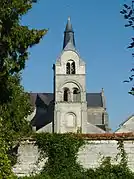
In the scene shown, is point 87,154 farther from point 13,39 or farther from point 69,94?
point 69,94

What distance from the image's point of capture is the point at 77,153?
2114cm

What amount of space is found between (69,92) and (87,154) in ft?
114

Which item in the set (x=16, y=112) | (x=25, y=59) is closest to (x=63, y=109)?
(x=16, y=112)

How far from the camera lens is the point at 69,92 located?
55.9 m

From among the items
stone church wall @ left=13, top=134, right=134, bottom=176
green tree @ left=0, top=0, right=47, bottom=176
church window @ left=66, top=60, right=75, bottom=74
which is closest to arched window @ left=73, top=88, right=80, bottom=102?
church window @ left=66, top=60, right=75, bottom=74

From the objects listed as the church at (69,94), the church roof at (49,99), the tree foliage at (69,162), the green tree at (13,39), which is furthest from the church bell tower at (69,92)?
the green tree at (13,39)

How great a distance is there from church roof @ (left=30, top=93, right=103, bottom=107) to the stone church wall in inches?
1827

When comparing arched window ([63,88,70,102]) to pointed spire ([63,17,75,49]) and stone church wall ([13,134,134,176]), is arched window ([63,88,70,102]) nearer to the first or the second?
pointed spire ([63,17,75,49])

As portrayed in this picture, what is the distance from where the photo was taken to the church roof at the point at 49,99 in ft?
224

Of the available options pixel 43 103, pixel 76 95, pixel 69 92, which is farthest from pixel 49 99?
pixel 69 92

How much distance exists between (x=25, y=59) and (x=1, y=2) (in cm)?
233

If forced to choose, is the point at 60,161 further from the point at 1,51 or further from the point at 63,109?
the point at 63,109

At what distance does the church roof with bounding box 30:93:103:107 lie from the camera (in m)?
68.2

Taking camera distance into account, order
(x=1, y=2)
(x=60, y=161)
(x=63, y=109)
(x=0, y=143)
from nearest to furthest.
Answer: (x=0, y=143), (x=1, y=2), (x=60, y=161), (x=63, y=109)
